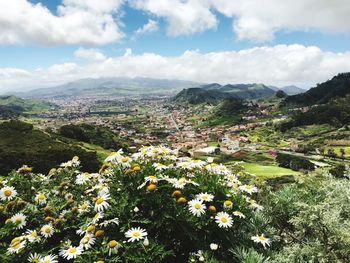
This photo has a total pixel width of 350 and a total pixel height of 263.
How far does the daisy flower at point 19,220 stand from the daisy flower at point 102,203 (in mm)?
1547

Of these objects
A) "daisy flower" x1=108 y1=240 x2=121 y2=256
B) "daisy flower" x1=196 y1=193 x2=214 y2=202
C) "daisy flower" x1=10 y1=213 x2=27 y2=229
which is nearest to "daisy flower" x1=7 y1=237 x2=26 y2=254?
"daisy flower" x1=10 y1=213 x2=27 y2=229

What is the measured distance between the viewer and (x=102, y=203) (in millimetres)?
5871

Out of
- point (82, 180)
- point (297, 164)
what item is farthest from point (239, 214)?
point (297, 164)

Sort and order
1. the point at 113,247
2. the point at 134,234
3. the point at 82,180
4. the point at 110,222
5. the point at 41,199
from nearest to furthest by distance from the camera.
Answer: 1. the point at 113,247
2. the point at 134,234
3. the point at 110,222
4. the point at 41,199
5. the point at 82,180

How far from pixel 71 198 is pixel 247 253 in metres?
3.81

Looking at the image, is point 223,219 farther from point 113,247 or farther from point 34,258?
point 34,258

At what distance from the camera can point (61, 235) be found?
6.43 m

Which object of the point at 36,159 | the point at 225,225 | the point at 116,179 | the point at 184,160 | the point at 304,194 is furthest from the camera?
the point at 36,159

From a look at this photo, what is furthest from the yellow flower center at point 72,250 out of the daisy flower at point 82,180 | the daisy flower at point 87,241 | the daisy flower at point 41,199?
the daisy flower at point 82,180

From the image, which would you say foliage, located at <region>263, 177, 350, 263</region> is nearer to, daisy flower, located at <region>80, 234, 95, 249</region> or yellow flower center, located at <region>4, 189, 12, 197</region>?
daisy flower, located at <region>80, 234, 95, 249</region>

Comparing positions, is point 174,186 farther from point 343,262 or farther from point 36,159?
point 36,159

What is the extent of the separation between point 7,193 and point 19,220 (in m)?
0.88

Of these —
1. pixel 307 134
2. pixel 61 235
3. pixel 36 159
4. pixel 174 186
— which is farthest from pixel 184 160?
pixel 307 134

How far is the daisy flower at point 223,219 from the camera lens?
5.77m
